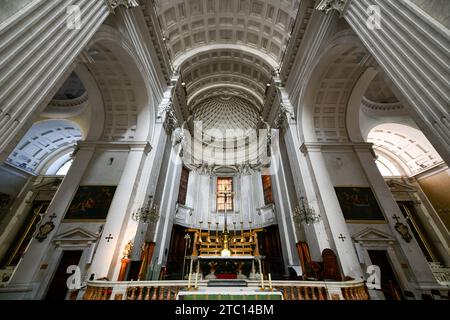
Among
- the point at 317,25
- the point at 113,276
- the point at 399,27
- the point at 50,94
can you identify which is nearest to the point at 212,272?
the point at 113,276

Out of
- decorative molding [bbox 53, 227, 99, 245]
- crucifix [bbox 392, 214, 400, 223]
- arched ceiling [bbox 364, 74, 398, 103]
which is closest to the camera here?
decorative molding [bbox 53, 227, 99, 245]

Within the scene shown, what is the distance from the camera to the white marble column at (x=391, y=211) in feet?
22.4

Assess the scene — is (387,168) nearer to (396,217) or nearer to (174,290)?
(396,217)

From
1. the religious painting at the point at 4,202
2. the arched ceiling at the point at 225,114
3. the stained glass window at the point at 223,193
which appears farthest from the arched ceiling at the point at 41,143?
the stained glass window at the point at 223,193

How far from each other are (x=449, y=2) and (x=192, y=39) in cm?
1470

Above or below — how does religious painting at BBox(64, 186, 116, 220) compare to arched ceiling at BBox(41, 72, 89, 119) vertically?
below

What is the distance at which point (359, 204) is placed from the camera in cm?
842

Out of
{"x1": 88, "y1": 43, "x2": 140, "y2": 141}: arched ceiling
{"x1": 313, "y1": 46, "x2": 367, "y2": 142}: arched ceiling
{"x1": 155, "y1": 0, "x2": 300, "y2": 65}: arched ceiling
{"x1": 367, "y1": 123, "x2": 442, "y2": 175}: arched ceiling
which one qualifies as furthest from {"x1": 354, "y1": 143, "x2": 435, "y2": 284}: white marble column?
{"x1": 88, "y1": 43, "x2": 140, "y2": 141}: arched ceiling

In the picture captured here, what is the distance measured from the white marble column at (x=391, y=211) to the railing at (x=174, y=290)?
4184mm

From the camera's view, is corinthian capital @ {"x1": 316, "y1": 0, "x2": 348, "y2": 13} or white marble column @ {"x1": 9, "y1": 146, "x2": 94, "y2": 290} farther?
white marble column @ {"x1": 9, "y1": 146, "x2": 94, "y2": 290}

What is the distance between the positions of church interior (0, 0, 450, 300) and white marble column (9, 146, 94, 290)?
0.05m

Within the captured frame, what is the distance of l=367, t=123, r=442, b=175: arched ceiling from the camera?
13298 mm

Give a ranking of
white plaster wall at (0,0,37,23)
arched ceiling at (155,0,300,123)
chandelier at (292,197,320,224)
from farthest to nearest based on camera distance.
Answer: arched ceiling at (155,0,300,123) → chandelier at (292,197,320,224) → white plaster wall at (0,0,37,23)

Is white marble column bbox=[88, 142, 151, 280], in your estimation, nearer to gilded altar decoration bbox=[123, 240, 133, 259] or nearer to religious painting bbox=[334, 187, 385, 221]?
gilded altar decoration bbox=[123, 240, 133, 259]
